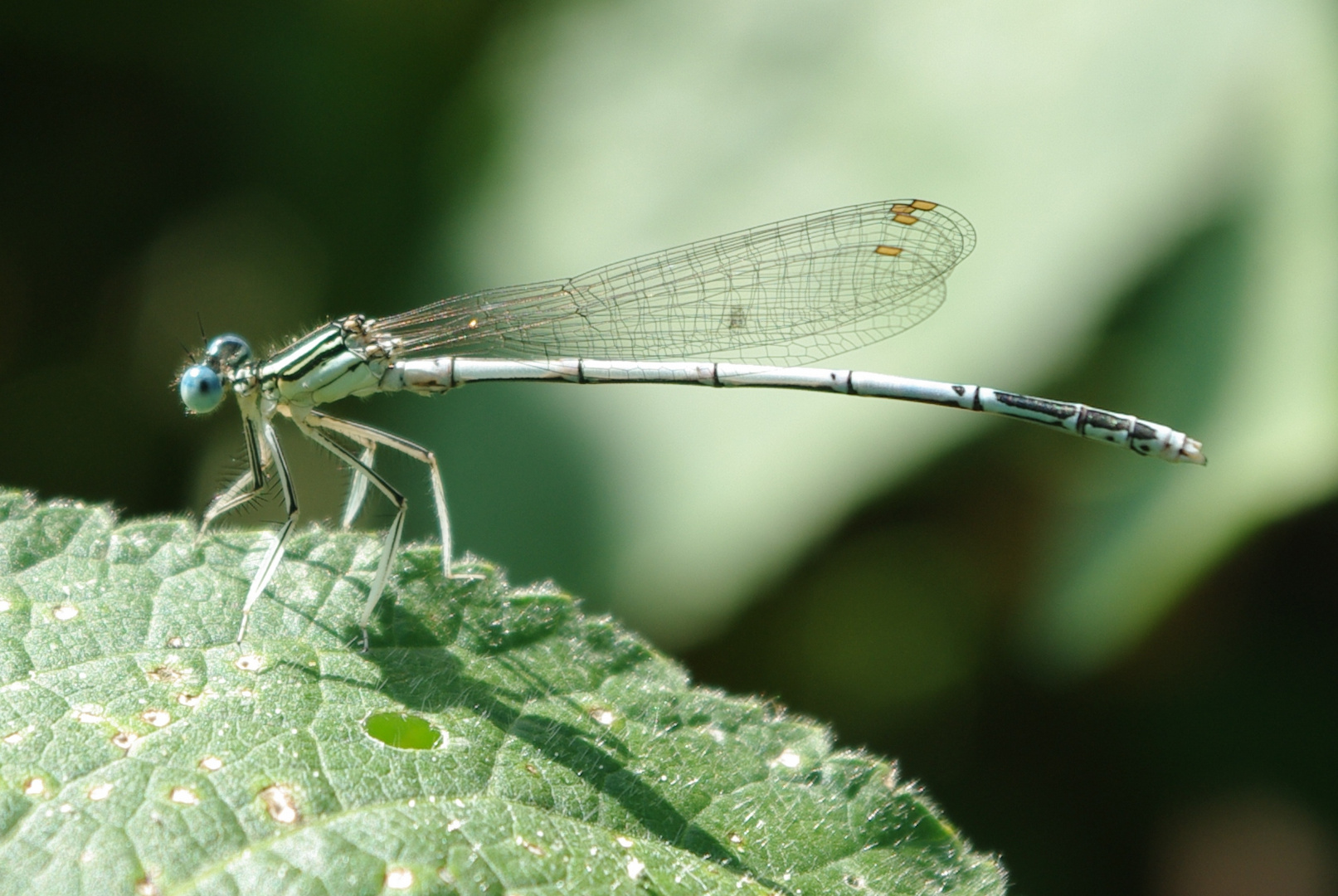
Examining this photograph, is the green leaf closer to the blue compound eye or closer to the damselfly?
the damselfly

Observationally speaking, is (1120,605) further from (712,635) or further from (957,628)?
(712,635)

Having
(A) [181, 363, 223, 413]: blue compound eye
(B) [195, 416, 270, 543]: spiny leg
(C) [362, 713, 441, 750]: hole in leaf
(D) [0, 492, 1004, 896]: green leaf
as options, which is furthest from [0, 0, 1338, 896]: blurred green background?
(C) [362, 713, 441, 750]: hole in leaf

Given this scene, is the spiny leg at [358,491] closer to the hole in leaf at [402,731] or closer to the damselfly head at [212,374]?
the damselfly head at [212,374]

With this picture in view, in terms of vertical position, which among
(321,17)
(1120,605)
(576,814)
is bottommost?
(576,814)

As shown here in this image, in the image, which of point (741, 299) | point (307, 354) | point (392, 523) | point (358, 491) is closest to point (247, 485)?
point (358, 491)

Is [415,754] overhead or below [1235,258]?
below

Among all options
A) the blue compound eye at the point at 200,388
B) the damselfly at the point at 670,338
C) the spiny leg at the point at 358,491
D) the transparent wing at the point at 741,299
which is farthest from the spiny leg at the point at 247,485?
the transparent wing at the point at 741,299

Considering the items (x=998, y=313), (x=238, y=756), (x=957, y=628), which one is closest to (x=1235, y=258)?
(x=998, y=313)
